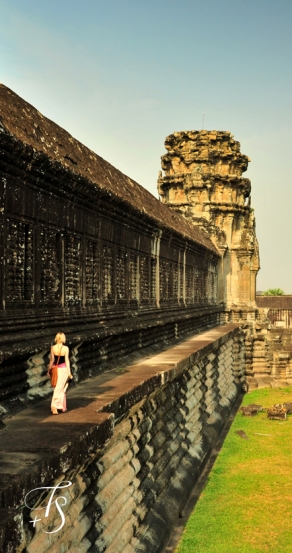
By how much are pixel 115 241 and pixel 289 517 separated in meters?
4.70

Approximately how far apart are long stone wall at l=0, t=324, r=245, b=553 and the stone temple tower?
14.4 m

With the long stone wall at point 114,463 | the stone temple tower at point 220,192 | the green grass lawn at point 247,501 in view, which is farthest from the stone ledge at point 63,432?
the stone temple tower at point 220,192

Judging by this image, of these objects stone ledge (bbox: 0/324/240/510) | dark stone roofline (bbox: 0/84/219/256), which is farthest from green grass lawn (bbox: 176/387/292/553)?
dark stone roofline (bbox: 0/84/219/256)

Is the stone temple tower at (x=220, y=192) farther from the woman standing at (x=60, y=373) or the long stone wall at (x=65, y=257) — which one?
the woman standing at (x=60, y=373)

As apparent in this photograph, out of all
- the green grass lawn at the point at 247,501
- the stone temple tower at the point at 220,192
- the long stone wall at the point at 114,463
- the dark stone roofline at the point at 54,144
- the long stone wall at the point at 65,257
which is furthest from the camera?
the stone temple tower at the point at 220,192

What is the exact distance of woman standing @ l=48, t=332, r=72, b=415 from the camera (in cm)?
558

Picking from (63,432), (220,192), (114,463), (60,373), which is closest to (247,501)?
(114,463)

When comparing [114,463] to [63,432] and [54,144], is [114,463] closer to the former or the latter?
[63,432]

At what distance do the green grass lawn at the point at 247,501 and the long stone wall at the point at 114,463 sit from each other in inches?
15.4

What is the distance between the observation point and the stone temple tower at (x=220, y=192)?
25.9 metres

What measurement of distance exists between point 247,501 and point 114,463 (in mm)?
3977

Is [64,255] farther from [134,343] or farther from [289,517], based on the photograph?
[289,517]

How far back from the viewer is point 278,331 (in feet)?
84.6

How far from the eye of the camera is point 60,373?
18.3 feet
